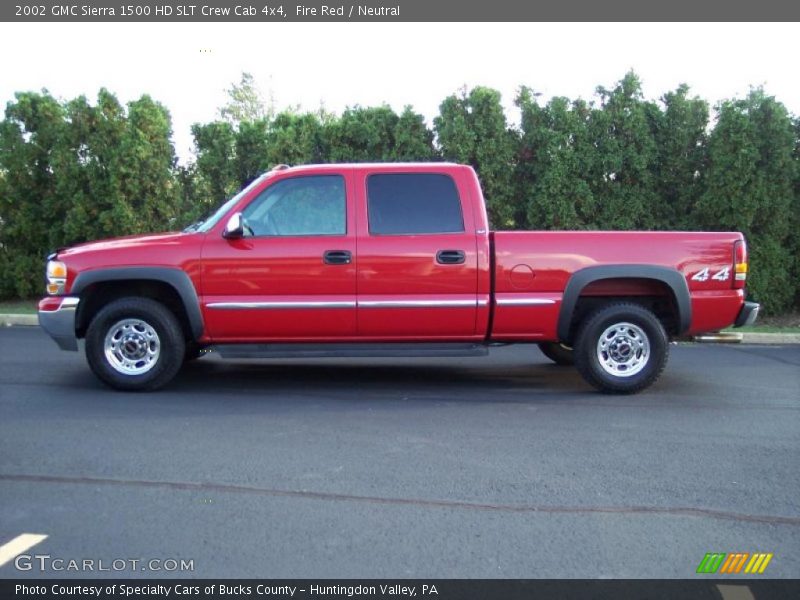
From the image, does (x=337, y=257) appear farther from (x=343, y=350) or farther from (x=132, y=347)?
(x=132, y=347)

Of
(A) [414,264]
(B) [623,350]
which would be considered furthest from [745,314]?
(A) [414,264]

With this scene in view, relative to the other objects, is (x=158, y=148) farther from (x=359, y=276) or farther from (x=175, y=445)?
(x=175, y=445)

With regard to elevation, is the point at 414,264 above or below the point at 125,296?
above

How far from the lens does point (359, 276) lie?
635 cm

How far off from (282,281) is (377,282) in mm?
840

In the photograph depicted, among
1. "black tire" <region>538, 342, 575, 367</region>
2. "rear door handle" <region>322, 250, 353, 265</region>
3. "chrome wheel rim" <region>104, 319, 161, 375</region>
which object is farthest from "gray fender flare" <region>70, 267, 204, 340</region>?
"black tire" <region>538, 342, 575, 367</region>

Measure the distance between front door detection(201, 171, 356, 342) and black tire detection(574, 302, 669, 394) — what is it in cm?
213

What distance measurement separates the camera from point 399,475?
14.5 feet

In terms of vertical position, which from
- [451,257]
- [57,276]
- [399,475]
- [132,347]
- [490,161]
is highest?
[490,161]

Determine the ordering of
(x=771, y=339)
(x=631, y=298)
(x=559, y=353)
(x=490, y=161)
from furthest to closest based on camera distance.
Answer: (x=490, y=161) < (x=771, y=339) < (x=559, y=353) < (x=631, y=298)

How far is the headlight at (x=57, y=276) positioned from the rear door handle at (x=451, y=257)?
11.0ft

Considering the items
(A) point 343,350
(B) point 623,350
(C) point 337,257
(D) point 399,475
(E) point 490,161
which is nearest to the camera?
(D) point 399,475
